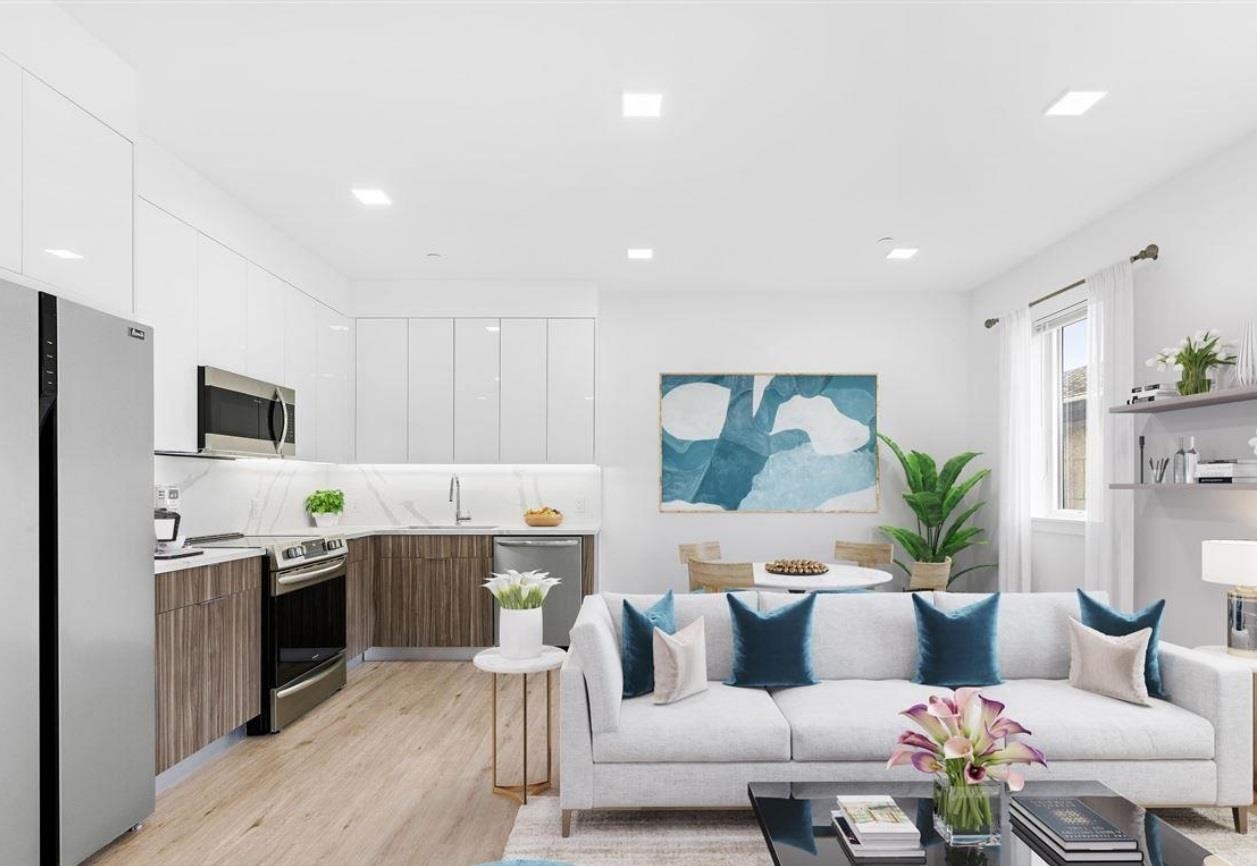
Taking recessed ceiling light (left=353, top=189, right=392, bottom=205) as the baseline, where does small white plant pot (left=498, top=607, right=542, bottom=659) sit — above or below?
below

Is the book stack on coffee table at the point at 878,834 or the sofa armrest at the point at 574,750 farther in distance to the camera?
the sofa armrest at the point at 574,750

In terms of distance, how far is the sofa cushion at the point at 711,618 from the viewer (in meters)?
3.67

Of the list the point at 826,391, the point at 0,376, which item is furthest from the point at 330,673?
the point at 826,391

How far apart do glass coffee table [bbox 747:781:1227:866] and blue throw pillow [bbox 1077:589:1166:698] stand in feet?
2.82

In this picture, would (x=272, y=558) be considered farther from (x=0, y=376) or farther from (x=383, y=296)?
(x=383, y=296)

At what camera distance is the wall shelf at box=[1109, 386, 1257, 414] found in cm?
347

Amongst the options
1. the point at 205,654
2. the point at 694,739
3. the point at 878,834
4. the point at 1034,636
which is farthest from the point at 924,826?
the point at 205,654

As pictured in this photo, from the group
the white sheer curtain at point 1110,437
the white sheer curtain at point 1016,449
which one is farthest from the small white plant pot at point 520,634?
the white sheer curtain at point 1016,449

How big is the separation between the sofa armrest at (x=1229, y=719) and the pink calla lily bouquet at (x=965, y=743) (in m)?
1.52

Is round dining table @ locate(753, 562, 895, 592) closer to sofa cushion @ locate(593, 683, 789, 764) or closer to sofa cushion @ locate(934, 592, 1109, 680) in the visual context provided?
sofa cushion @ locate(934, 592, 1109, 680)

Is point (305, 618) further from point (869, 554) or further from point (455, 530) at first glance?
point (869, 554)

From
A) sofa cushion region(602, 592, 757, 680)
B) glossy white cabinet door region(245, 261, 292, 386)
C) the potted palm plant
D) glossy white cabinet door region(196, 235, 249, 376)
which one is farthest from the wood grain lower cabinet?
the potted palm plant

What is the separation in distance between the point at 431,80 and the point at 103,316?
4.87 feet

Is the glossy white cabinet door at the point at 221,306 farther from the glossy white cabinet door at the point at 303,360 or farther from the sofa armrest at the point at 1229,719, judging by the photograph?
the sofa armrest at the point at 1229,719
